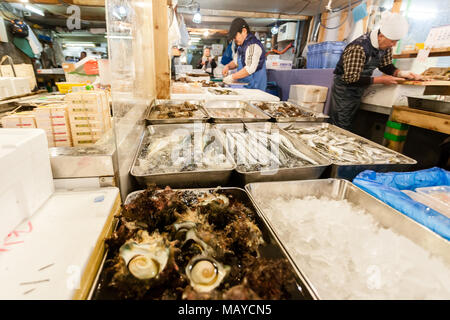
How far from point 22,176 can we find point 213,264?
89cm

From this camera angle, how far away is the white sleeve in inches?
205

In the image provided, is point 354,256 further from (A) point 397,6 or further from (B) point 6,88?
(A) point 397,6

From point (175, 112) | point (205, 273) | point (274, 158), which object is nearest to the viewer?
point (205, 273)

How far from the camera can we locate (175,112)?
9.52ft

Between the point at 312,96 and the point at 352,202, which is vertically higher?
the point at 312,96

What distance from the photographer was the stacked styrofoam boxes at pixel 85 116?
140 cm

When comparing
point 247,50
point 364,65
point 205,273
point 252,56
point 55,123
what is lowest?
Result: point 205,273

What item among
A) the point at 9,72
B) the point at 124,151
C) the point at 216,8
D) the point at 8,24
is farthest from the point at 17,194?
the point at 216,8

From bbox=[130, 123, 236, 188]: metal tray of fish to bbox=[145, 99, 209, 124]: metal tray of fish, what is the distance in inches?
4.0

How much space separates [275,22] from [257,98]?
8800 millimetres

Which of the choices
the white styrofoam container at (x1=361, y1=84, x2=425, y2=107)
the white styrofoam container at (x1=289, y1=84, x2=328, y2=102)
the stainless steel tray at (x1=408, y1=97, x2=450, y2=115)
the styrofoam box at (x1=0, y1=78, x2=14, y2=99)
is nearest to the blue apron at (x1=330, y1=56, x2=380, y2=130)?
the white styrofoam container at (x1=361, y1=84, x2=425, y2=107)

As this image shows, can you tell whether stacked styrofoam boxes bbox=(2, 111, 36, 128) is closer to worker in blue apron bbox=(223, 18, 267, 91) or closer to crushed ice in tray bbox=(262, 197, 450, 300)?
crushed ice in tray bbox=(262, 197, 450, 300)

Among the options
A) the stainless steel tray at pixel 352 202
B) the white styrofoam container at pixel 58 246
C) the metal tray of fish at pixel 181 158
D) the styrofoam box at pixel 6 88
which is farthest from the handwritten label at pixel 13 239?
the styrofoam box at pixel 6 88

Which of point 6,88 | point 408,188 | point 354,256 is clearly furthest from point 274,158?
point 6,88
